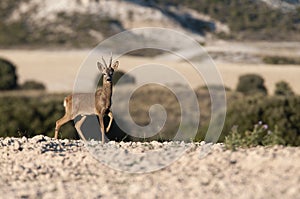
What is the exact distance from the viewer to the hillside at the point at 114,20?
236 feet

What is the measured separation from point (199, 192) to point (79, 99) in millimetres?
4188

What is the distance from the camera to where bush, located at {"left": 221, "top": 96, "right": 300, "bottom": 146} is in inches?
843

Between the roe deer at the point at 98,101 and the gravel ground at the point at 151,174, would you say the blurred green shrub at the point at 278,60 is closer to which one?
the roe deer at the point at 98,101

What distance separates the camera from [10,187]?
26.3ft

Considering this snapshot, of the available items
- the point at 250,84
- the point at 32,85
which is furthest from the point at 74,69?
the point at 250,84

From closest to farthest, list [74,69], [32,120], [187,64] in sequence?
[32,120] < [74,69] < [187,64]

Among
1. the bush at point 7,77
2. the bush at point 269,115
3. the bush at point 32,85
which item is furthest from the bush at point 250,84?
the bush at point 269,115

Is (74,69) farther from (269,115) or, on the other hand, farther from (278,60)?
(269,115)

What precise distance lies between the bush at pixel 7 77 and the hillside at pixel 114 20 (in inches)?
879

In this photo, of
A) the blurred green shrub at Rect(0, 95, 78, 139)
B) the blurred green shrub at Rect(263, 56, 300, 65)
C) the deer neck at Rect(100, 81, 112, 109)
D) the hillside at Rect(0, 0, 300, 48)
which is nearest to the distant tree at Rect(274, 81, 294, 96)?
the blurred green shrub at Rect(263, 56, 300, 65)

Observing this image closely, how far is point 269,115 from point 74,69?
40941 mm

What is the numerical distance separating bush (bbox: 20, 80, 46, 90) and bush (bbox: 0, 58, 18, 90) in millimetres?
912

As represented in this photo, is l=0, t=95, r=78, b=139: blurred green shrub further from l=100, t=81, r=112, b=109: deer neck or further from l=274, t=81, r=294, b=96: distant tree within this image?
l=274, t=81, r=294, b=96: distant tree

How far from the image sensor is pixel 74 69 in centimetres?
6197
